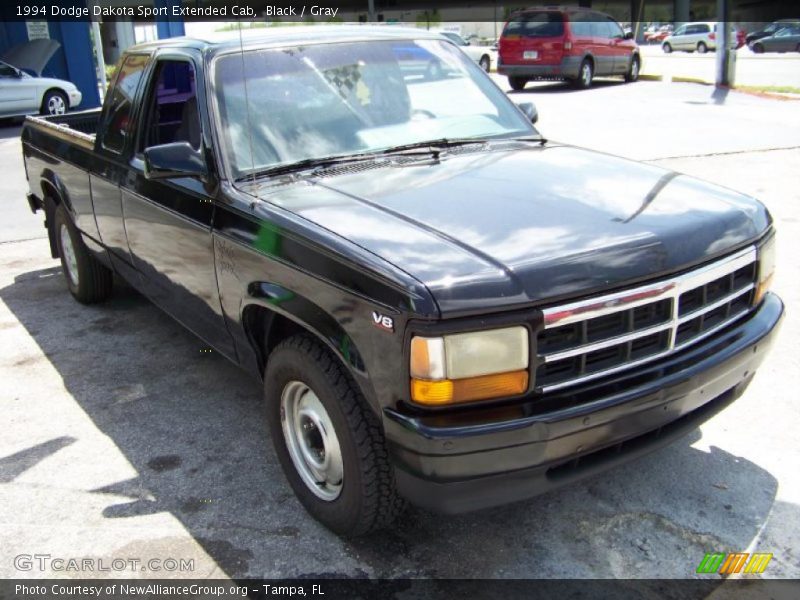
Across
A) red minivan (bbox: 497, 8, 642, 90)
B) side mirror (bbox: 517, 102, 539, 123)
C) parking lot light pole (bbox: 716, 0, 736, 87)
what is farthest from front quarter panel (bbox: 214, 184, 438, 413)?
parking lot light pole (bbox: 716, 0, 736, 87)

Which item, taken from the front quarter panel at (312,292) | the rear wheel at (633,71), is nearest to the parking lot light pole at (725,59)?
the rear wheel at (633,71)

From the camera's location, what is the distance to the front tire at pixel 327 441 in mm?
2674

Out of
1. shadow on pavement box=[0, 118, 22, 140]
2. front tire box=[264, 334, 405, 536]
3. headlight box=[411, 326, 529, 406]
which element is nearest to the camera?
headlight box=[411, 326, 529, 406]

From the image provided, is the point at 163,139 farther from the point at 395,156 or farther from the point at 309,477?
the point at 309,477

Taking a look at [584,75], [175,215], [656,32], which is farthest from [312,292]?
[656,32]

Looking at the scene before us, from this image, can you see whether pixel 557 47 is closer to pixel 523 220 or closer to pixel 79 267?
pixel 79 267

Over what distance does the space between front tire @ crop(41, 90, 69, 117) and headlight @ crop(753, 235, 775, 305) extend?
56.6 ft

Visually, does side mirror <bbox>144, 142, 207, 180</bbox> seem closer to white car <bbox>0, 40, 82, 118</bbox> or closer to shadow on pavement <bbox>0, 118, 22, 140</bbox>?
shadow on pavement <bbox>0, 118, 22, 140</bbox>

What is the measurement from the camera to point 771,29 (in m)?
38.3

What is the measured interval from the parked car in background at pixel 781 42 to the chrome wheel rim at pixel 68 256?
36.8 meters

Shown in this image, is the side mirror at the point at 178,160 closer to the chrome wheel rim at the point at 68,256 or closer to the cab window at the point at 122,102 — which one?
the cab window at the point at 122,102

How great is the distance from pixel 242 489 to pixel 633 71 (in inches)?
817

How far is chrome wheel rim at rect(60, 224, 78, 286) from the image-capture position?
18.9 feet

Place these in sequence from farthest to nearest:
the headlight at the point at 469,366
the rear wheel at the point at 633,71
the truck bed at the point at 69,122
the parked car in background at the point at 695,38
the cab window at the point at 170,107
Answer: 1. the parked car in background at the point at 695,38
2. the rear wheel at the point at 633,71
3. the truck bed at the point at 69,122
4. the cab window at the point at 170,107
5. the headlight at the point at 469,366
